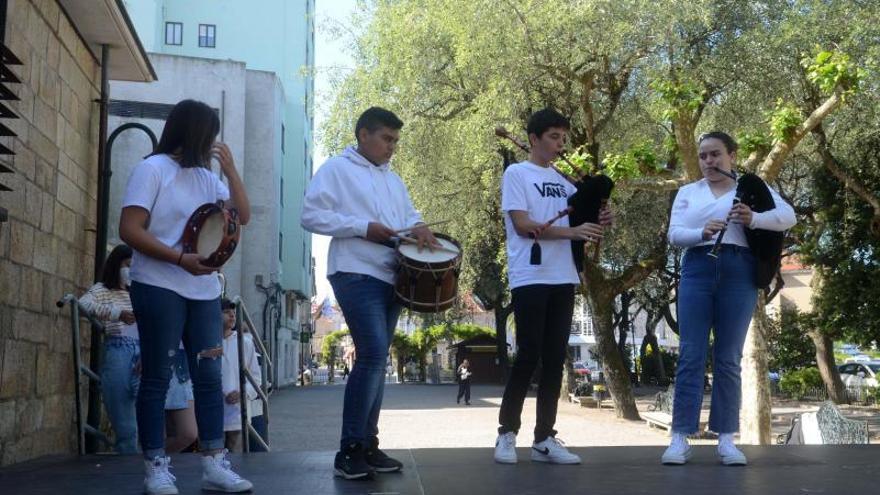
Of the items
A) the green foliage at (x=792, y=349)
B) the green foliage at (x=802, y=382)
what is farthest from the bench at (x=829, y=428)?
the green foliage at (x=792, y=349)

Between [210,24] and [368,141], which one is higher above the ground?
[210,24]

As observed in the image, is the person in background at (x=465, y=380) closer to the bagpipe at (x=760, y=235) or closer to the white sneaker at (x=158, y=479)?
the bagpipe at (x=760, y=235)

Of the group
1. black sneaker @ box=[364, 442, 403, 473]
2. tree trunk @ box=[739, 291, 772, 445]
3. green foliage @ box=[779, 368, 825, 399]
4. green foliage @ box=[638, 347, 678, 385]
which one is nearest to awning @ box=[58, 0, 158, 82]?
black sneaker @ box=[364, 442, 403, 473]

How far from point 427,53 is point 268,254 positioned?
23510 mm

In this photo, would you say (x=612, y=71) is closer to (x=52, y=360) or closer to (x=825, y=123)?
(x=825, y=123)

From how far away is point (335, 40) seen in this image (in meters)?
24.7

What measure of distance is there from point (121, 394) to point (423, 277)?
9.77 ft

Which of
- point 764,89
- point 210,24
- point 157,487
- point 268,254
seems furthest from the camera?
point 210,24

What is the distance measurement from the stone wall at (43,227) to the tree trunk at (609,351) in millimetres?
16387

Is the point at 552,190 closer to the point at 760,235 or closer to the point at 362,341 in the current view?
the point at 760,235

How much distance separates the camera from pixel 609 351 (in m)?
24.0

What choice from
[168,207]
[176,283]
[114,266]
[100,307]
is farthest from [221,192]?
[114,266]

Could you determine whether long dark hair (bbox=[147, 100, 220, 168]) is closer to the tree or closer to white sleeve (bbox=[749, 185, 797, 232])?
white sleeve (bbox=[749, 185, 797, 232])

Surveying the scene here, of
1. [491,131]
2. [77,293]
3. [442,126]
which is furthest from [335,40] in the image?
[77,293]
